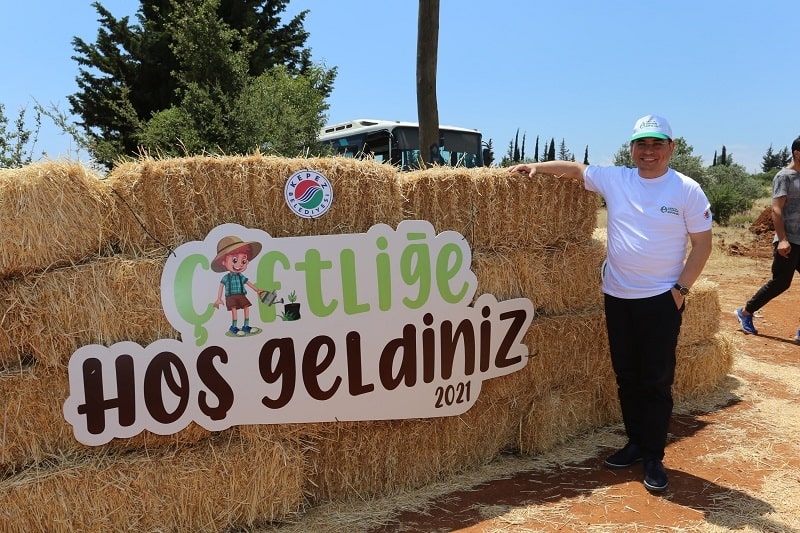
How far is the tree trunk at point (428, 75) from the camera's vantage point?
675cm

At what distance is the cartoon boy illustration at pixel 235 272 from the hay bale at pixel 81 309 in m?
0.28

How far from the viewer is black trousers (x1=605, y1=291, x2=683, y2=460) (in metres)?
3.44

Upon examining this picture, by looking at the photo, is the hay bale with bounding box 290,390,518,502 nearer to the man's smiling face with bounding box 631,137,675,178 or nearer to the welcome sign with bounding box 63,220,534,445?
the welcome sign with bounding box 63,220,534,445

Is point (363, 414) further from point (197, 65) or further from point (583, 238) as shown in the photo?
point (197, 65)

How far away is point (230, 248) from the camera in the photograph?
3076 mm

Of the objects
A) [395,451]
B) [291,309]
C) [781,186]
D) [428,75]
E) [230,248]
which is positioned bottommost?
[395,451]

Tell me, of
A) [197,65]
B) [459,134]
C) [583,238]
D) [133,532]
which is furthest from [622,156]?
[133,532]

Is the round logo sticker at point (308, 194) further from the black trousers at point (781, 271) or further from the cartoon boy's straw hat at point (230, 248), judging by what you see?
the black trousers at point (781, 271)

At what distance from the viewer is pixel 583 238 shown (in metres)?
4.36

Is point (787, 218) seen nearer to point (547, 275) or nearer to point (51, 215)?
point (547, 275)

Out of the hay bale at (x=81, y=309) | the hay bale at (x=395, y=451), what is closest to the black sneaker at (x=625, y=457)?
the hay bale at (x=395, y=451)

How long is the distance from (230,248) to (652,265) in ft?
7.70

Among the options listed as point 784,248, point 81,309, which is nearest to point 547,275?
point 81,309

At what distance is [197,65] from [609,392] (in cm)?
948
